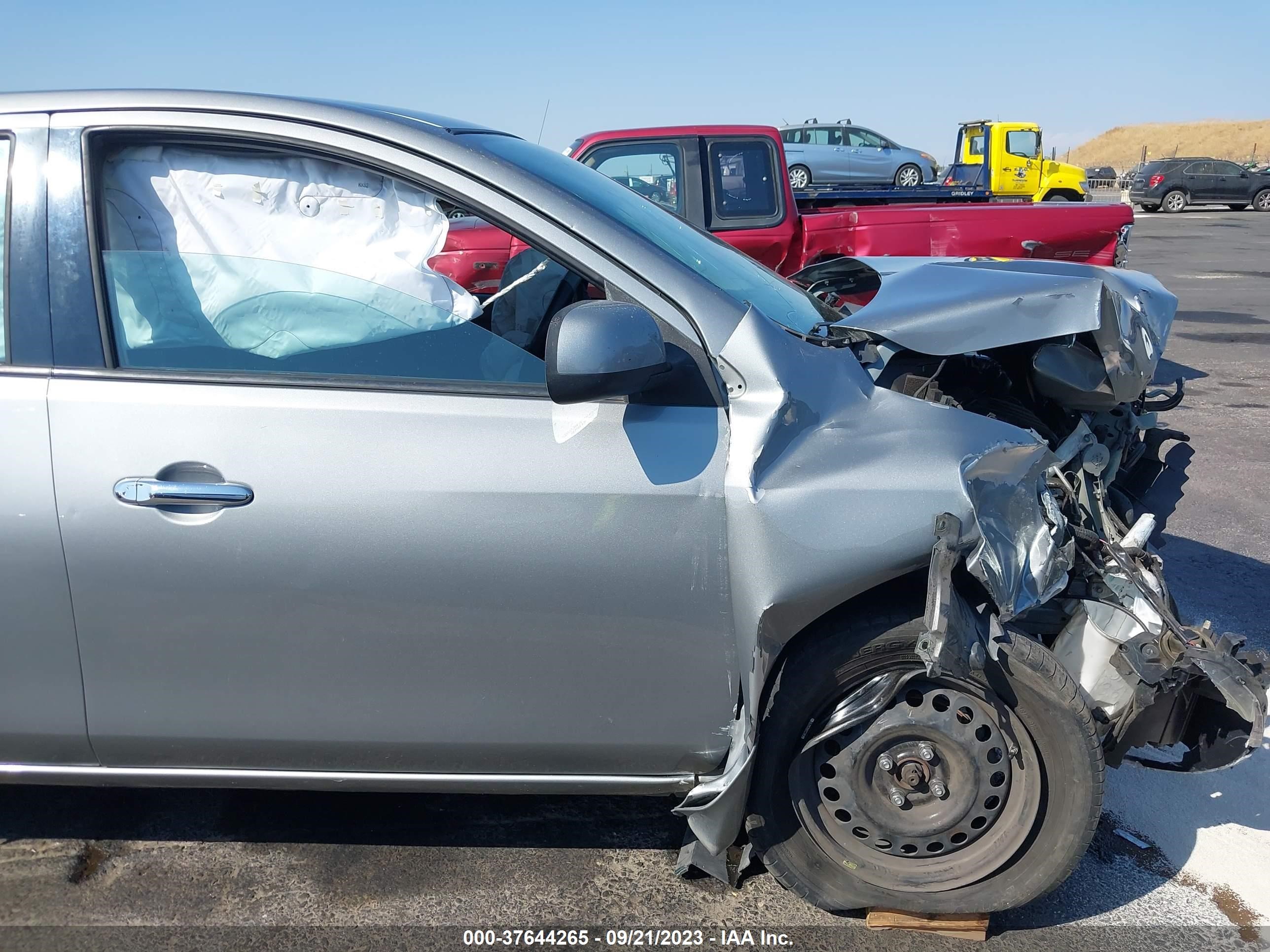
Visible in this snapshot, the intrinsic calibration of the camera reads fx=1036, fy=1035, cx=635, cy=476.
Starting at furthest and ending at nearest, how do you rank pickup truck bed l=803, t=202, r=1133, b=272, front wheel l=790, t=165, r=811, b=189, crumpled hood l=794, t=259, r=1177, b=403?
front wheel l=790, t=165, r=811, b=189 → pickup truck bed l=803, t=202, r=1133, b=272 → crumpled hood l=794, t=259, r=1177, b=403

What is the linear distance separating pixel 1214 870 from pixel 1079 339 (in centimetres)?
150

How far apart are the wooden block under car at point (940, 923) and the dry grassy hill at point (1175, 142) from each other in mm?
81213

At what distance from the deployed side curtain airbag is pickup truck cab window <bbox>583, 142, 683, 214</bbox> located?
17.4 ft

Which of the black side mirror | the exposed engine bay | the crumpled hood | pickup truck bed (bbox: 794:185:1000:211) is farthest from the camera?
pickup truck bed (bbox: 794:185:1000:211)

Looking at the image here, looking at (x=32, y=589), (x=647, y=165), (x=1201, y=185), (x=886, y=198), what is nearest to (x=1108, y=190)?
(x=1201, y=185)

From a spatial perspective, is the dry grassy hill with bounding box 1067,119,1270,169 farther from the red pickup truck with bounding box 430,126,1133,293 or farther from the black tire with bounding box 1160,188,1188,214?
the red pickup truck with bounding box 430,126,1133,293

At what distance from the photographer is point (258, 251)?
2455 millimetres

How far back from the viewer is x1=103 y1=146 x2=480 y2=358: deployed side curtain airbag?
7.84 feet

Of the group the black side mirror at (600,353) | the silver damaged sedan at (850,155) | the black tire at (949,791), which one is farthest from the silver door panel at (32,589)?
the silver damaged sedan at (850,155)

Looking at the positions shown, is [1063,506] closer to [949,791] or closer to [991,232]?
[949,791]

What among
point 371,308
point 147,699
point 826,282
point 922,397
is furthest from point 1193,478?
point 147,699

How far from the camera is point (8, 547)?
2.26m

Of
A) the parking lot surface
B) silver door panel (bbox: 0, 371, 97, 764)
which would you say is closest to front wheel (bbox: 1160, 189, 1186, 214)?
the parking lot surface

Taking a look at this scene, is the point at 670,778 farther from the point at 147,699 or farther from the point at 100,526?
the point at 100,526
